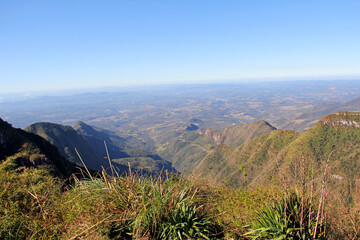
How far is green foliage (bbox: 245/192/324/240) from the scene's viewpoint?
14.8 ft

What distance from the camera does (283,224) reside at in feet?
15.8

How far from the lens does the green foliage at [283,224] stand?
4519mm

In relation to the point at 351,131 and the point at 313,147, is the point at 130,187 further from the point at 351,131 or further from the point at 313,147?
the point at 351,131

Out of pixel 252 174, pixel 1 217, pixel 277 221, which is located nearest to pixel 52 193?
pixel 1 217

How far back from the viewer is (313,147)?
8412cm

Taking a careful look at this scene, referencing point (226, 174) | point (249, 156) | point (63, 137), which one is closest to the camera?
point (226, 174)

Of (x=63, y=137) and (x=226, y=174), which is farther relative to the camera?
(x=63, y=137)

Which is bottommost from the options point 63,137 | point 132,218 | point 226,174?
point 226,174

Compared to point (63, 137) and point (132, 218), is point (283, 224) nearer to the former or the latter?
point (132, 218)

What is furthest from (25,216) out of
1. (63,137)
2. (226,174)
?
(63,137)

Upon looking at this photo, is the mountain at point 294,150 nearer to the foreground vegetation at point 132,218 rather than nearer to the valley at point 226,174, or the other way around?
the valley at point 226,174

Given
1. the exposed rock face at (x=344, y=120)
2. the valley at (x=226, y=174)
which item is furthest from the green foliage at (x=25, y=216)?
→ the exposed rock face at (x=344, y=120)

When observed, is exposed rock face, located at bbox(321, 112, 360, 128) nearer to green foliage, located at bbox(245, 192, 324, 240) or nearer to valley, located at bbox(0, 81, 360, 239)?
valley, located at bbox(0, 81, 360, 239)

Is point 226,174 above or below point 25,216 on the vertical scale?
below
